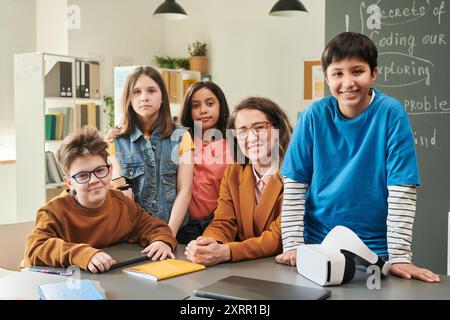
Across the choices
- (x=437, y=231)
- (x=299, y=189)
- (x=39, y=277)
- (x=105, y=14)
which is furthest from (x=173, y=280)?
(x=105, y=14)

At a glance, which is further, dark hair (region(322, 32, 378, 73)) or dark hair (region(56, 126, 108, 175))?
dark hair (region(56, 126, 108, 175))

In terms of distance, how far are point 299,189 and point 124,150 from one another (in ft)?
2.67

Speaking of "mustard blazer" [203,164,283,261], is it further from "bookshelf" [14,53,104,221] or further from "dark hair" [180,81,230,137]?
"bookshelf" [14,53,104,221]

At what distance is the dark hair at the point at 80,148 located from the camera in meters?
1.83

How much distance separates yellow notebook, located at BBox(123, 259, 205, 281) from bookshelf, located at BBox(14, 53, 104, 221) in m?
3.69

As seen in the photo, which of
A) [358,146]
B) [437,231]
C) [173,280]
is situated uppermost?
[358,146]

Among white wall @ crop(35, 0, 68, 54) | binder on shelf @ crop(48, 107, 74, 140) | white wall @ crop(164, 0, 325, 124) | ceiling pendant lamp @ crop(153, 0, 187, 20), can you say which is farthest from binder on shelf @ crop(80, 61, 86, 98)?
white wall @ crop(164, 0, 325, 124)

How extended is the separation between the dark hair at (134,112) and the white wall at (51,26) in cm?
396

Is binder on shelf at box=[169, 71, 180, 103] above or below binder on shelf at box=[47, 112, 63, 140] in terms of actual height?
above

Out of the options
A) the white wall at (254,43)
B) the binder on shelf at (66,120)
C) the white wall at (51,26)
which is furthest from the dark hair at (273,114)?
the white wall at (51,26)

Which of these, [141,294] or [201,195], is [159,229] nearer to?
[201,195]

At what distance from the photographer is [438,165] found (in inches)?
128

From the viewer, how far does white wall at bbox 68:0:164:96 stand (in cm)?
612

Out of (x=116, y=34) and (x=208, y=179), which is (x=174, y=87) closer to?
(x=116, y=34)
